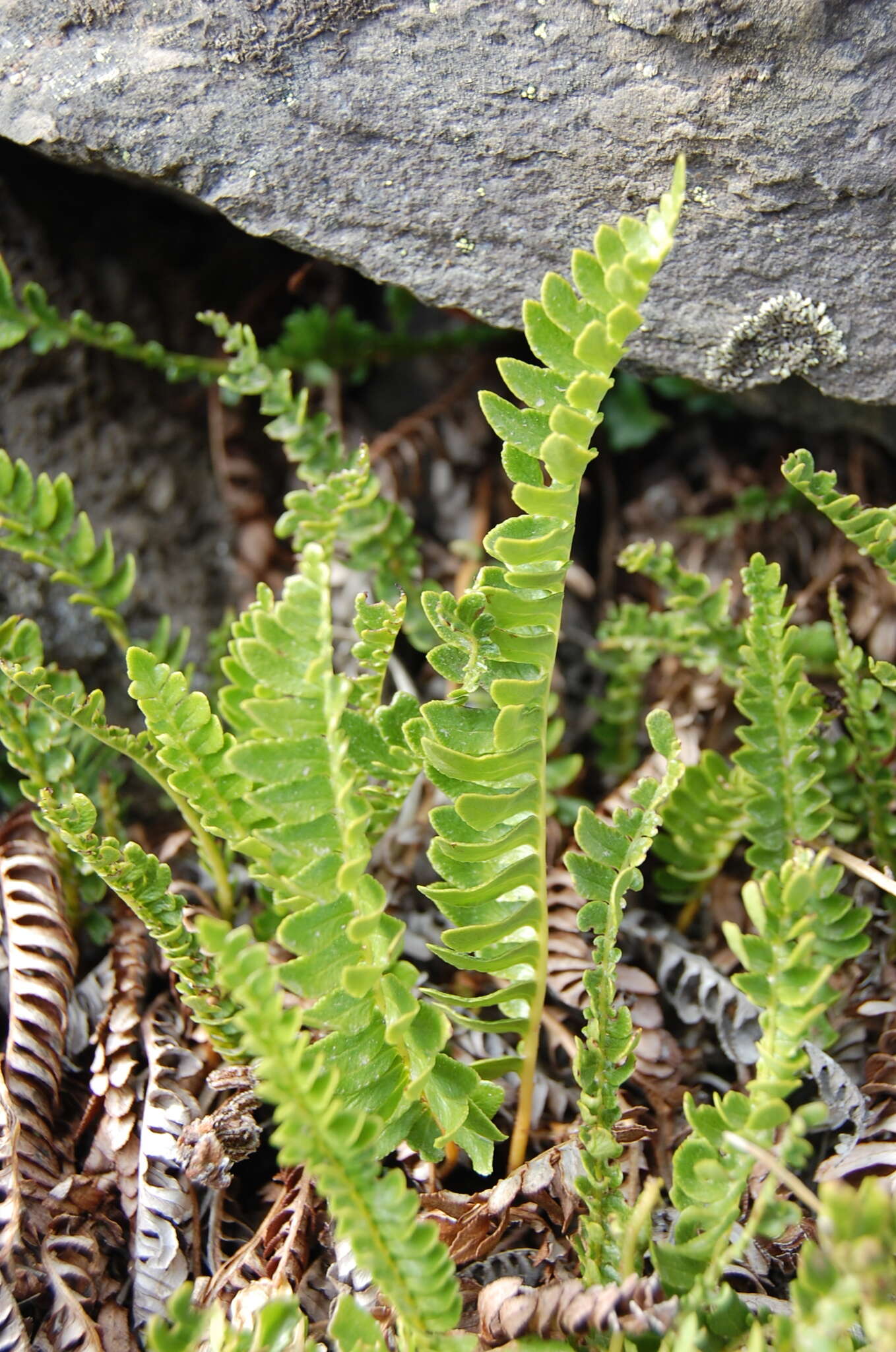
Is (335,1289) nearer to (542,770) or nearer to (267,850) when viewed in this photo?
(267,850)

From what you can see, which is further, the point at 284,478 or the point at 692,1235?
the point at 284,478

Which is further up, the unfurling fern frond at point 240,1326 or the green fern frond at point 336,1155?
the green fern frond at point 336,1155

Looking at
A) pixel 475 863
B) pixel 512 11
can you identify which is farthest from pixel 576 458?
pixel 512 11

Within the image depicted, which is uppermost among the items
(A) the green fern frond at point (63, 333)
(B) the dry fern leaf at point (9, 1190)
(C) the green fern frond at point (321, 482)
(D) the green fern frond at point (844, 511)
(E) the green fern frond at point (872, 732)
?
(A) the green fern frond at point (63, 333)

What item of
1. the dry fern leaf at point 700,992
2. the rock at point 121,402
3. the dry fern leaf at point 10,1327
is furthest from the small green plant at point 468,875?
the rock at point 121,402

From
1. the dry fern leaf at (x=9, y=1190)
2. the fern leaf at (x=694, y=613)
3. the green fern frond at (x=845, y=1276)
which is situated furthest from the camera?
the fern leaf at (x=694, y=613)

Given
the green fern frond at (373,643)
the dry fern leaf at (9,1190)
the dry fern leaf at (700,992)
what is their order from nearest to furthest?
the dry fern leaf at (9,1190) < the green fern frond at (373,643) < the dry fern leaf at (700,992)

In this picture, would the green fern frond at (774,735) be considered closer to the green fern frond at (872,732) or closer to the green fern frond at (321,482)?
the green fern frond at (872,732)
